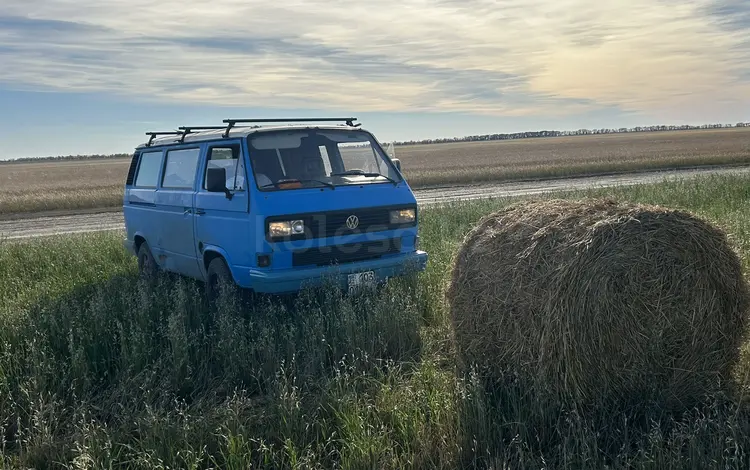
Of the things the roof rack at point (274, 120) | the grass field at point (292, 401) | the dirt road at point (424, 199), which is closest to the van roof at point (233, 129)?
the roof rack at point (274, 120)

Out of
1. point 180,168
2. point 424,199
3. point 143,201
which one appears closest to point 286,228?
point 180,168

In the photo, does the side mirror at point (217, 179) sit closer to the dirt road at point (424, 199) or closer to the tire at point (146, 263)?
the tire at point (146, 263)

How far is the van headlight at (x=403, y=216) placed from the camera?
7.37 metres

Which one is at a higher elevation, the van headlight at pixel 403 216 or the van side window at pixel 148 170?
the van side window at pixel 148 170

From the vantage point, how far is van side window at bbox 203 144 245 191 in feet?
23.3

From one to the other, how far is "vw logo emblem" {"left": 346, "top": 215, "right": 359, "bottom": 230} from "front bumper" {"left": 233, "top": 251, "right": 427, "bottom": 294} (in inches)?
15.2

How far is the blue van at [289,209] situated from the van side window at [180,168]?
26 mm

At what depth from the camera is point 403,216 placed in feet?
24.4

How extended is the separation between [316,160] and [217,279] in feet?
5.70

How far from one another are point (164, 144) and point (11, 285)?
106 inches

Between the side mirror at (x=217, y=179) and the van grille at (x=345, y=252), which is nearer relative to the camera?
the van grille at (x=345, y=252)

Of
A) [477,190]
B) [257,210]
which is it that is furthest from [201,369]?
Answer: [477,190]

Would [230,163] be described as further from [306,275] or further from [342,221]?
[306,275]

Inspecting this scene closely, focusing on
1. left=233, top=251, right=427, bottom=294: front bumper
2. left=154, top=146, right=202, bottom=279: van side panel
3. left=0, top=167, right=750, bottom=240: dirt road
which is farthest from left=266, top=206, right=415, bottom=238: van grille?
left=0, top=167, right=750, bottom=240: dirt road
